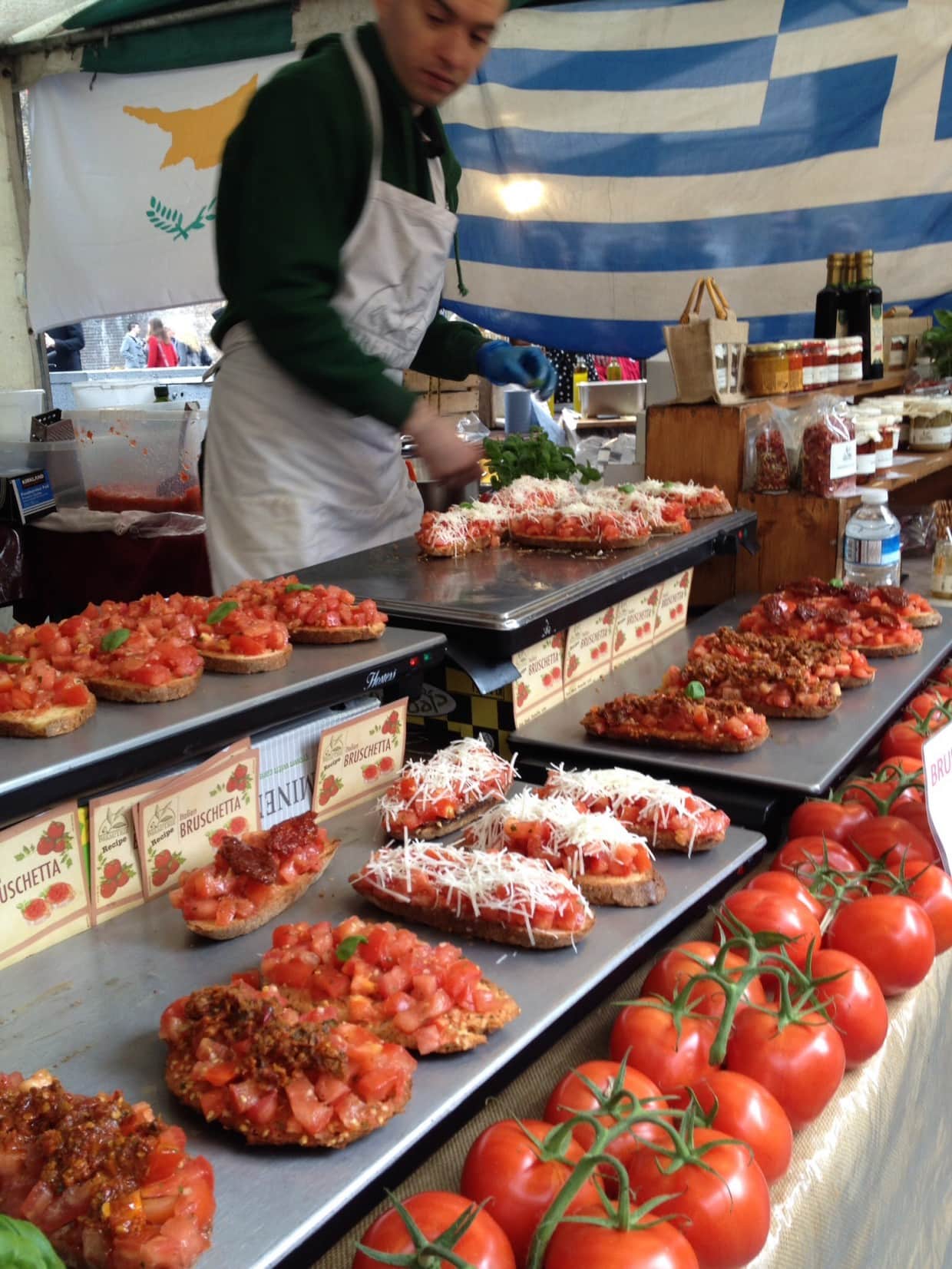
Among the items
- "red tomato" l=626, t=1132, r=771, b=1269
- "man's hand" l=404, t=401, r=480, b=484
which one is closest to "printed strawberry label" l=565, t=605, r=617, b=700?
"man's hand" l=404, t=401, r=480, b=484

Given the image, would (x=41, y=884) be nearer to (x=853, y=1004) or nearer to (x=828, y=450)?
(x=853, y=1004)

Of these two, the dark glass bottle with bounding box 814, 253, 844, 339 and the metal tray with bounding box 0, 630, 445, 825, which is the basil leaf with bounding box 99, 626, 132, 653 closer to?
the metal tray with bounding box 0, 630, 445, 825

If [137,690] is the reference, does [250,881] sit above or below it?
below

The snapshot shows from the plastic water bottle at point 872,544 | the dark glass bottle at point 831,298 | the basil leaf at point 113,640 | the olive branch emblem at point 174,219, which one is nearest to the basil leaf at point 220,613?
the basil leaf at point 113,640

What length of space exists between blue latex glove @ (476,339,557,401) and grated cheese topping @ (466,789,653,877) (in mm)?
1889

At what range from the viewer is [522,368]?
12.0 feet

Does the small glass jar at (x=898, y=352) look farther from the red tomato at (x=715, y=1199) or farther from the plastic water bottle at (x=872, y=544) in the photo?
the red tomato at (x=715, y=1199)

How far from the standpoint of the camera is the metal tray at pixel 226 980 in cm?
126

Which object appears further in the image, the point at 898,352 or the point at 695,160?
the point at 695,160

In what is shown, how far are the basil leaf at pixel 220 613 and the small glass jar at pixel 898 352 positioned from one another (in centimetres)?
440

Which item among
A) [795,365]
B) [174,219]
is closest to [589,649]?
[795,365]

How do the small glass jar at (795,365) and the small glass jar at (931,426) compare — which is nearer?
the small glass jar at (795,365)

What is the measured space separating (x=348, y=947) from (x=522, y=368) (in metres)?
2.50

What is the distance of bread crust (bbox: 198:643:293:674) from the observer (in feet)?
7.34
